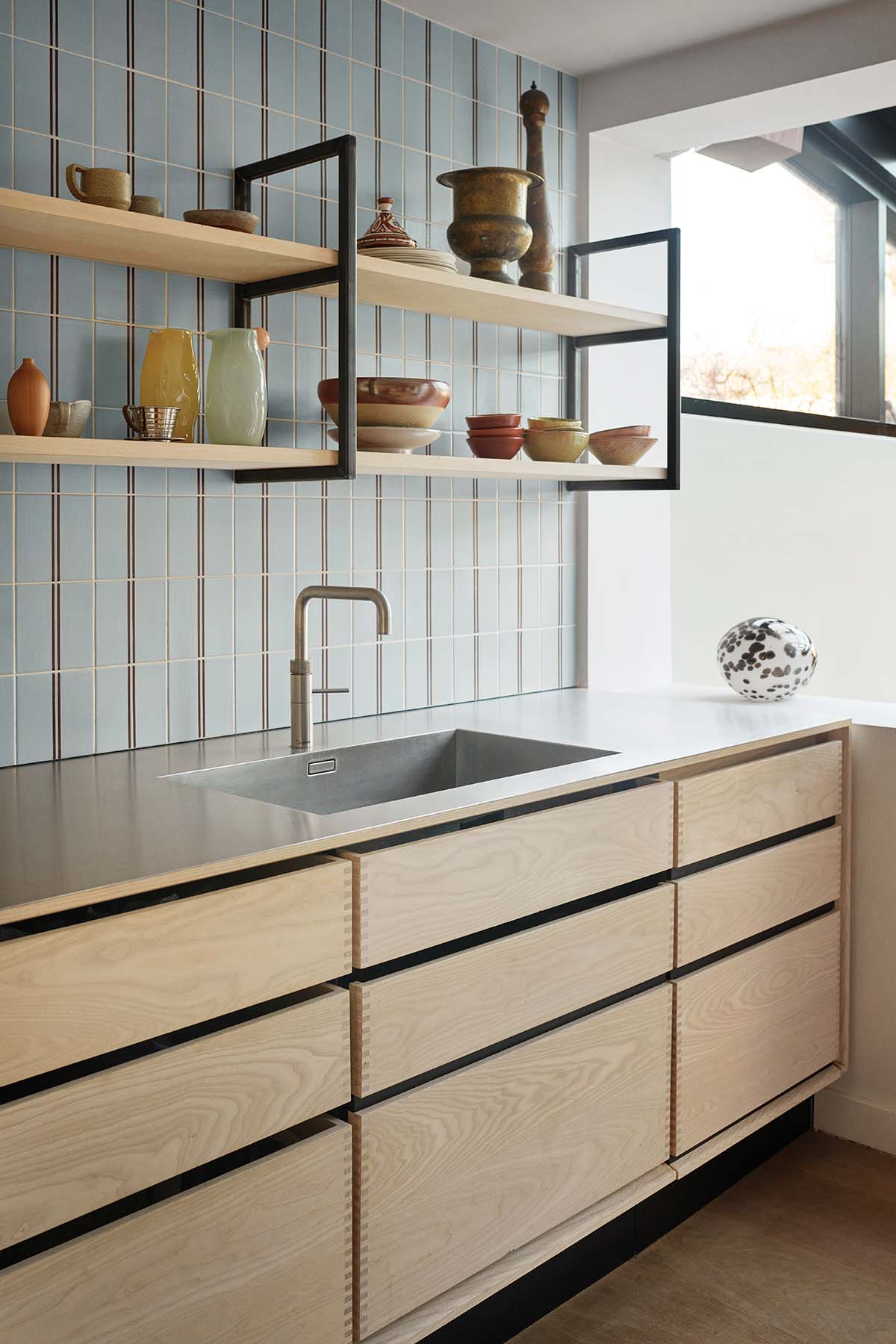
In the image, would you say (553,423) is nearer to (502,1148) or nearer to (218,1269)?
(502,1148)

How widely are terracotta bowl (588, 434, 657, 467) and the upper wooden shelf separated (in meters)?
0.24

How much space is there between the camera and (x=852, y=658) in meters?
4.34

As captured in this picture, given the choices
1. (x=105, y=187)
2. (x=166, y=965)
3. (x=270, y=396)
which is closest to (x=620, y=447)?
(x=270, y=396)

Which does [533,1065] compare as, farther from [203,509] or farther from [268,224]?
[268,224]

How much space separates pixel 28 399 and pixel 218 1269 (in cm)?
116

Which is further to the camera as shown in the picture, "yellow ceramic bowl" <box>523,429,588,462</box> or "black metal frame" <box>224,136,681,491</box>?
"yellow ceramic bowl" <box>523,429,588,462</box>

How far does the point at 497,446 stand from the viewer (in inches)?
99.0

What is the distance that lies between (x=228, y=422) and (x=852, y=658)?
290 centimetres

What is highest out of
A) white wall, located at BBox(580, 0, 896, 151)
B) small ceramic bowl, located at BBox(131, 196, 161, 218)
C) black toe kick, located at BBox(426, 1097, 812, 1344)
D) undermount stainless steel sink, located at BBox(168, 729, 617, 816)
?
white wall, located at BBox(580, 0, 896, 151)

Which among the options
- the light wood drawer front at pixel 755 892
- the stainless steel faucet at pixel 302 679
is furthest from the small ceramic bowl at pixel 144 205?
the light wood drawer front at pixel 755 892

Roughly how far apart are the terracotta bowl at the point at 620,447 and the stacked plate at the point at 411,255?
60 cm

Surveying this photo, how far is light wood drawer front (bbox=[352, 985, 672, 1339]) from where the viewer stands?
5.50ft

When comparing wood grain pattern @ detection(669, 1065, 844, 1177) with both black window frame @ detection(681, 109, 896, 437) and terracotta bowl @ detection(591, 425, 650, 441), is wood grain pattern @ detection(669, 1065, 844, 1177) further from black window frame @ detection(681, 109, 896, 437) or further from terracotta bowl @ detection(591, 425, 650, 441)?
black window frame @ detection(681, 109, 896, 437)

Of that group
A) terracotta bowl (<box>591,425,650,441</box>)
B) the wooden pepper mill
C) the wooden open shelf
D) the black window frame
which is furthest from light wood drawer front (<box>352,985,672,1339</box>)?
the black window frame
